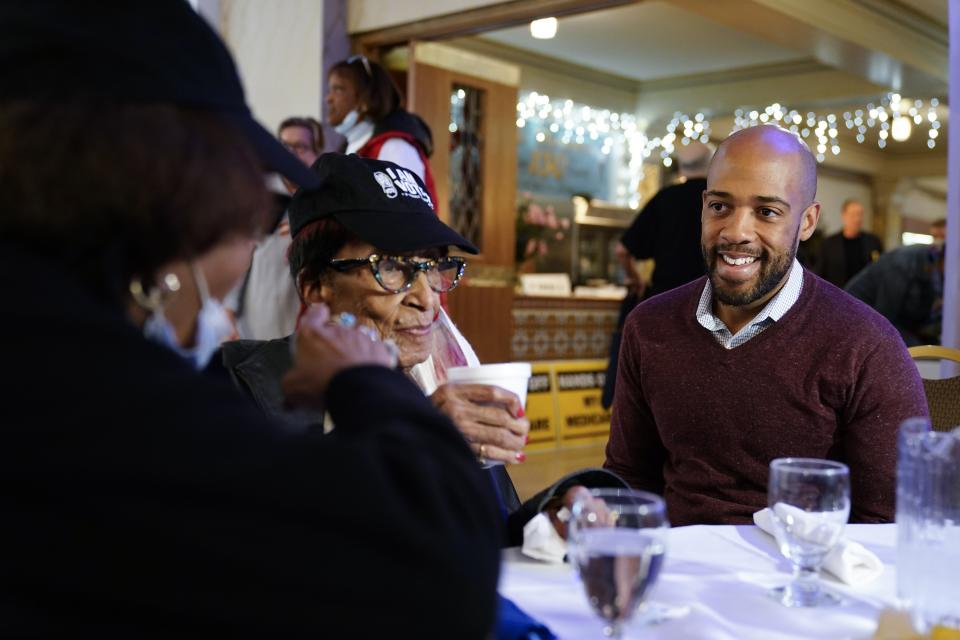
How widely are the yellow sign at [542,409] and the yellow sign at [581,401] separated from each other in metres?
0.09

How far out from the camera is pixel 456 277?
2.01 meters

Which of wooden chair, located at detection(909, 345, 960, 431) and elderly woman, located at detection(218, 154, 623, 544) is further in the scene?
wooden chair, located at detection(909, 345, 960, 431)

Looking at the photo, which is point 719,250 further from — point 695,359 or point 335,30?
point 335,30

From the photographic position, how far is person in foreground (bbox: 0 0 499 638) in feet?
2.27

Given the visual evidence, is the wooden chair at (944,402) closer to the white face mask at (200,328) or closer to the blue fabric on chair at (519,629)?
the blue fabric on chair at (519,629)

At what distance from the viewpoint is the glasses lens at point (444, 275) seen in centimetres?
197

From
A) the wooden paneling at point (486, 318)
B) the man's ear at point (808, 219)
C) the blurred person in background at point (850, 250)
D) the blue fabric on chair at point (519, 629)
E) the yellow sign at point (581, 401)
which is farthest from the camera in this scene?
the blurred person in background at point (850, 250)

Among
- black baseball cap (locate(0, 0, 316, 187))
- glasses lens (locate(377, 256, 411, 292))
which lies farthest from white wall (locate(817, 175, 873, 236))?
black baseball cap (locate(0, 0, 316, 187))

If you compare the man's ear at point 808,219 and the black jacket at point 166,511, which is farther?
the man's ear at point 808,219

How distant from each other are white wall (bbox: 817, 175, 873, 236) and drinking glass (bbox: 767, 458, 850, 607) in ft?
48.0

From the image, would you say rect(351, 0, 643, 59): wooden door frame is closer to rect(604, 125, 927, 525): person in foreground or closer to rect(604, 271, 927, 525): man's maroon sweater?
rect(604, 125, 927, 525): person in foreground

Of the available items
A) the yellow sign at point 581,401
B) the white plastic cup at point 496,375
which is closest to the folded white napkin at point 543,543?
the white plastic cup at point 496,375

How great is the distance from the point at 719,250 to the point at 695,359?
11.1 inches

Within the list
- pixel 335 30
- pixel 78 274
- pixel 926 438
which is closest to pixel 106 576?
pixel 78 274
